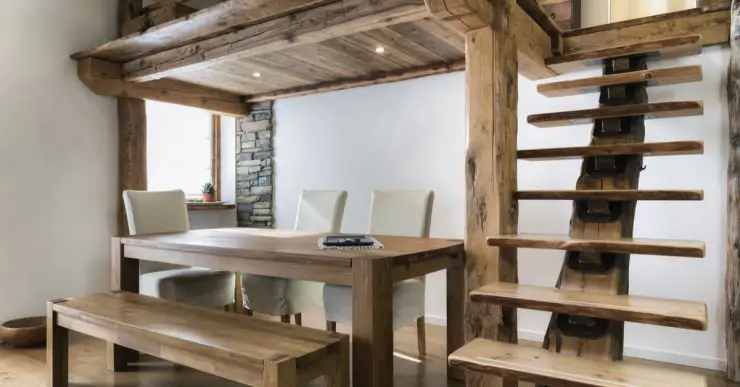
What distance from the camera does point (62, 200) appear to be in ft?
12.3

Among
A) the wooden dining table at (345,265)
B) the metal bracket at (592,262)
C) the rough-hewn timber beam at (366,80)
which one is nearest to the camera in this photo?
the wooden dining table at (345,265)

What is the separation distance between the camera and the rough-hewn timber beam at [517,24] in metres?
2.05

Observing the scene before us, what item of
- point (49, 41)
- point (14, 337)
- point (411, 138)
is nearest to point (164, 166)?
point (49, 41)

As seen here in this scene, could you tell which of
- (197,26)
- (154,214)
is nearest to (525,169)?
(197,26)

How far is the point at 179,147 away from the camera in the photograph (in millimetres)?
5062

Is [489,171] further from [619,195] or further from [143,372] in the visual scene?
[143,372]

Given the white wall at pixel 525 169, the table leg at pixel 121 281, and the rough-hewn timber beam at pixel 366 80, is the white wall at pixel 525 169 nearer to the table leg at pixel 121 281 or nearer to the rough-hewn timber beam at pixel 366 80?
the rough-hewn timber beam at pixel 366 80

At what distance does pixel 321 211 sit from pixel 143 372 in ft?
4.91

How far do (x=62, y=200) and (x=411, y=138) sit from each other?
2.74 m

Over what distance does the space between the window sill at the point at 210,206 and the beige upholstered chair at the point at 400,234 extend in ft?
7.34

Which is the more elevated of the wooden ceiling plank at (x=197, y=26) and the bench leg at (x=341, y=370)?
the wooden ceiling plank at (x=197, y=26)

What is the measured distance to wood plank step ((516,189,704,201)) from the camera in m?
1.79

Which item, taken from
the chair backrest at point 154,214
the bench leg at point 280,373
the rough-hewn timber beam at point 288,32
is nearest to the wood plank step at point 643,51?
the rough-hewn timber beam at point 288,32

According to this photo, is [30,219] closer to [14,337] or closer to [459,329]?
[14,337]
